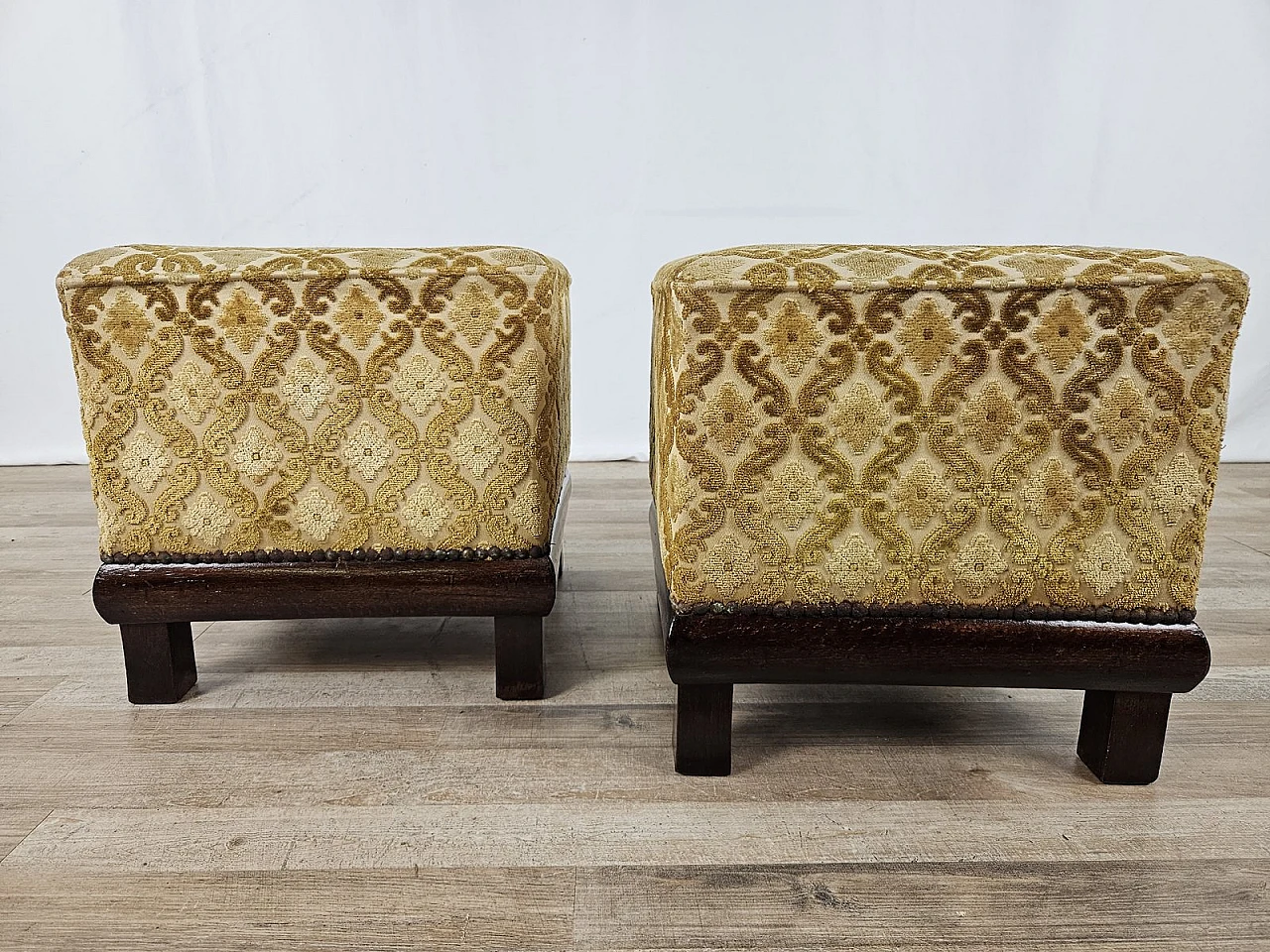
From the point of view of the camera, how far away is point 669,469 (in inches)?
40.4

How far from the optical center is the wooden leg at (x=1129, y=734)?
1040mm

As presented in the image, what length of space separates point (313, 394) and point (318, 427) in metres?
0.04

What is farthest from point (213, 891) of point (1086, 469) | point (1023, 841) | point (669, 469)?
point (1086, 469)

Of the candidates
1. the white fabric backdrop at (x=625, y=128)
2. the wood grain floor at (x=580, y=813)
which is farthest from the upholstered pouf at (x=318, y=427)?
the white fabric backdrop at (x=625, y=128)

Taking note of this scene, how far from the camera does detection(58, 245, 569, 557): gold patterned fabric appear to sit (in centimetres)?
111

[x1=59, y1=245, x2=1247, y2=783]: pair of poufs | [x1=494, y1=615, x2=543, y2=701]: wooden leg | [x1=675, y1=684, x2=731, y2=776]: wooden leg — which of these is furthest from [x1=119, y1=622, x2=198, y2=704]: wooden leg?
[x1=675, y1=684, x2=731, y2=776]: wooden leg

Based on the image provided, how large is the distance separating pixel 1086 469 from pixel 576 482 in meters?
1.89

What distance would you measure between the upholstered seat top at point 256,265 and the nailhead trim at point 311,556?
0.35 metres

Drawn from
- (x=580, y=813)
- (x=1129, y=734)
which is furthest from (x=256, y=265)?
(x=1129, y=734)

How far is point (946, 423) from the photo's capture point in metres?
0.97

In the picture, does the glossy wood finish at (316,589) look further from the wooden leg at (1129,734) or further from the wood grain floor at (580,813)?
the wooden leg at (1129,734)

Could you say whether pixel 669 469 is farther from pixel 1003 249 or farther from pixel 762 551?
pixel 1003 249

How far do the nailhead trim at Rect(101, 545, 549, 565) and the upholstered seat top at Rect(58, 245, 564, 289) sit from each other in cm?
35

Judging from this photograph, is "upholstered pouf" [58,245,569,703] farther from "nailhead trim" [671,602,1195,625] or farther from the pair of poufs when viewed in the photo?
"nailhead trim" [671,602,1195,625]
